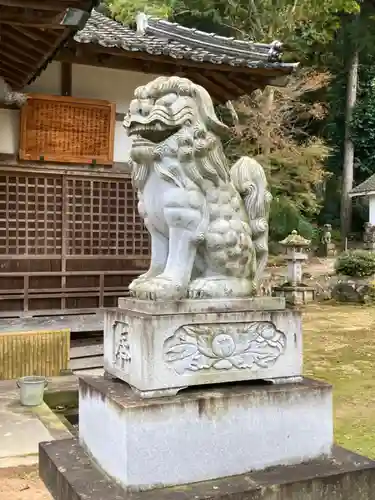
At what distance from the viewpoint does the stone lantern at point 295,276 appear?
17344 mm

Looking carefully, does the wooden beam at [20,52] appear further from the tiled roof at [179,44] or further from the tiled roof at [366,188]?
the tiled roof at [366,188]

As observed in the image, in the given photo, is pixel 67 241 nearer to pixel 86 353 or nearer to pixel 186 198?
pixel 86 353

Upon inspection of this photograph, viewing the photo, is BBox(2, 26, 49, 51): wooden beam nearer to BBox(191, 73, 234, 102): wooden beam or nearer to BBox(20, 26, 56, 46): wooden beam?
BBox(20, 26, 56, 46): wooden beam

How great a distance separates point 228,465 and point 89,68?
702 cm

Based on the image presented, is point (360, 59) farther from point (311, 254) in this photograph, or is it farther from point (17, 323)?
point (17, 323)

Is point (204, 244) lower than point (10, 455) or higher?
higher

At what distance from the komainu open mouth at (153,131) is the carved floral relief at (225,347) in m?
1.09

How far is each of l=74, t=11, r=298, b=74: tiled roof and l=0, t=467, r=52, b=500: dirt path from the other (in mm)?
5181

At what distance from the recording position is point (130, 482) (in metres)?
2.59

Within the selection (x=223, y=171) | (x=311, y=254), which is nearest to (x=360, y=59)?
(x=311, y=254)

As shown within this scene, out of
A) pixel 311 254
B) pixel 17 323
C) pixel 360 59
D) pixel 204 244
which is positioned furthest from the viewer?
pixel 360 59

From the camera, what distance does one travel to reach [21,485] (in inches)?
155

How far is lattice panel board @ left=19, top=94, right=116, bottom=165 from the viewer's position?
7762 millimetres

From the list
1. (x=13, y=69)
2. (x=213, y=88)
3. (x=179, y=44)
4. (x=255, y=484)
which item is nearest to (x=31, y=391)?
(x=255, y=484)
